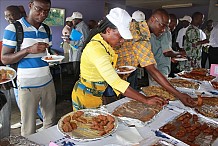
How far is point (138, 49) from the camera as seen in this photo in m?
1.58

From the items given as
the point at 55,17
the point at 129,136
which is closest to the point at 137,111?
the point at 129,136

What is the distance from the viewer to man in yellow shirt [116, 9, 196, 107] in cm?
147

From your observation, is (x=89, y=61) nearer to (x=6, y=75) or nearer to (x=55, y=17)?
(x=6, y=75)

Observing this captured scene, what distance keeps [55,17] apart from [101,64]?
4053mm

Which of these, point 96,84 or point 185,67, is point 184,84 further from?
point 185,67

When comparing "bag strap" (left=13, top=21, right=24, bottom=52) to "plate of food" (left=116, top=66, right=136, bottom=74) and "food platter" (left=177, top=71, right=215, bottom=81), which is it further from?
"food platter" (left=177, top=71, right=215, bottom=81)

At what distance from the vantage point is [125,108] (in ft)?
3.71

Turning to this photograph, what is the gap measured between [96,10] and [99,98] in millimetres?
4930

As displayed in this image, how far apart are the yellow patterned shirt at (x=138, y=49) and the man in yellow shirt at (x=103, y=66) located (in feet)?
1.17

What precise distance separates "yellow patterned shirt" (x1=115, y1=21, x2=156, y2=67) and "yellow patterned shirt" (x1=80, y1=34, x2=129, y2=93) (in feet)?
1.25

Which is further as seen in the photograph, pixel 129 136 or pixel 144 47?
pixel 144 47

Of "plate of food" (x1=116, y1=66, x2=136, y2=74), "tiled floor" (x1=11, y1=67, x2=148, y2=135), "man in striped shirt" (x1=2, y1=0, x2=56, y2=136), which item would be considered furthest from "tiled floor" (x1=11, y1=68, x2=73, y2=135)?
"plate of food" (x1=116, y1=66, x2=136, y2=74)

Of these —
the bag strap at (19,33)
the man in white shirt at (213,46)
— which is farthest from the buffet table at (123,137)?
the man in white shirt at (213,46)

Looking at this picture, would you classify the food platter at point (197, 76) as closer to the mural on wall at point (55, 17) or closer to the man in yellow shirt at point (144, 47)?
the man in yellow shirt at point (144, 47)
